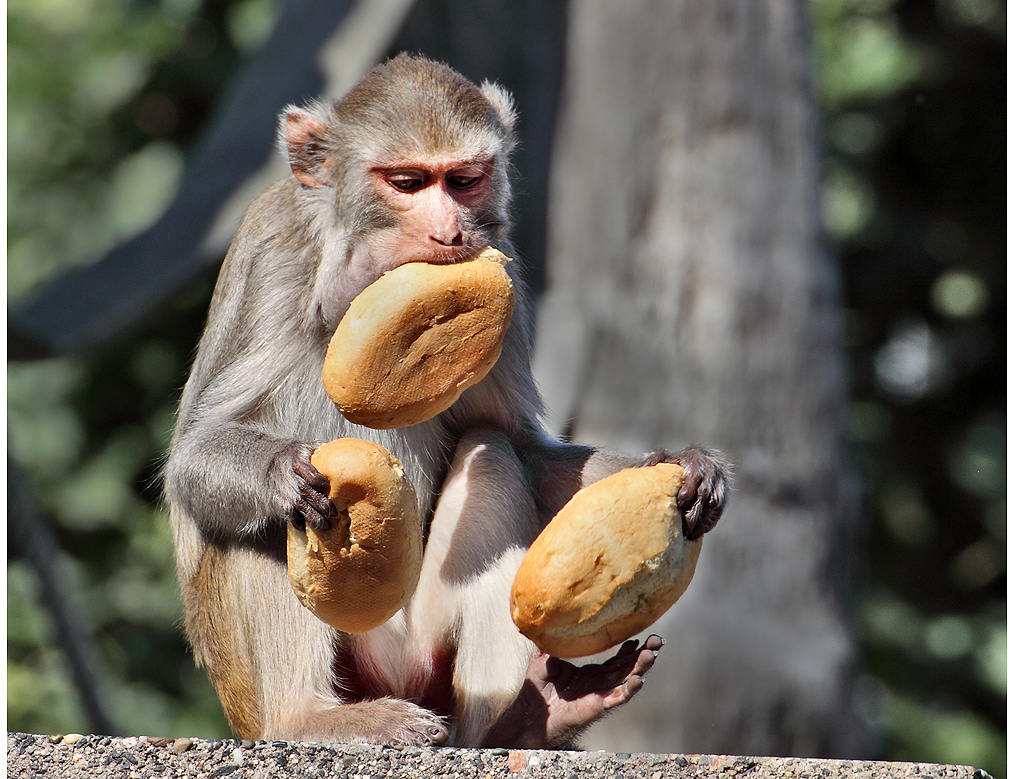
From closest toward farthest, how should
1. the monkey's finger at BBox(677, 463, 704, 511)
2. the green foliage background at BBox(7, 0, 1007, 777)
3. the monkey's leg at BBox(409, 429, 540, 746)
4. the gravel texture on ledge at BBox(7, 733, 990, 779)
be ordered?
the gravel texture on ledge at BBox(7, 733, 990, 779) → the monkey's finger at BBox(677, 463, 704, 511) → the monkey's leg at BBox(409, 429, 540, 746) → the green foliage background at BBox(7, 0, 1007, 777)

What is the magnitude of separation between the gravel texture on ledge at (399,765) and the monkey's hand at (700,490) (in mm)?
477

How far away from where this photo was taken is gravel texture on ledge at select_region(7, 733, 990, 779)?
7.45 feet

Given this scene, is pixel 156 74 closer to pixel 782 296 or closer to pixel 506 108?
pixel 782 296

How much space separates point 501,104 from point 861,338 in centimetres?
529

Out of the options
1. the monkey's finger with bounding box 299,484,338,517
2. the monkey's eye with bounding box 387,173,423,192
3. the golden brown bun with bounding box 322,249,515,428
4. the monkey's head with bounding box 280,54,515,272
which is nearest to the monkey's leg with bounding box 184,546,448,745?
the monkey's finger with bounding box 299,484,338,517

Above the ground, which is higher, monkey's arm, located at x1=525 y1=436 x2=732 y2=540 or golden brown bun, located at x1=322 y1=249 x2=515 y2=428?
golden brown bun, located at x1=322 y1=249 x2=515 y2=428

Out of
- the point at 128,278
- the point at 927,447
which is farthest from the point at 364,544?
the point at 927,447

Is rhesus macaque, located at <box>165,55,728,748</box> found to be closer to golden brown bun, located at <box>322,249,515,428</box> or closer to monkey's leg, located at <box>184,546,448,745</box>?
monkey's leg, located at <box>184,546,448,745</box>

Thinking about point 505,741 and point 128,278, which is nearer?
point 505,741

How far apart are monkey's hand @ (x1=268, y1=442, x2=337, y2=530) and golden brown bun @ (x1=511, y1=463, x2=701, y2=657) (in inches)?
16.2

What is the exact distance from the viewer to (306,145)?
291 cm

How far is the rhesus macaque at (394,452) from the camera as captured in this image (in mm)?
2652

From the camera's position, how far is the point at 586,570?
2.28m

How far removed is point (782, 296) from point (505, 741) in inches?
164
